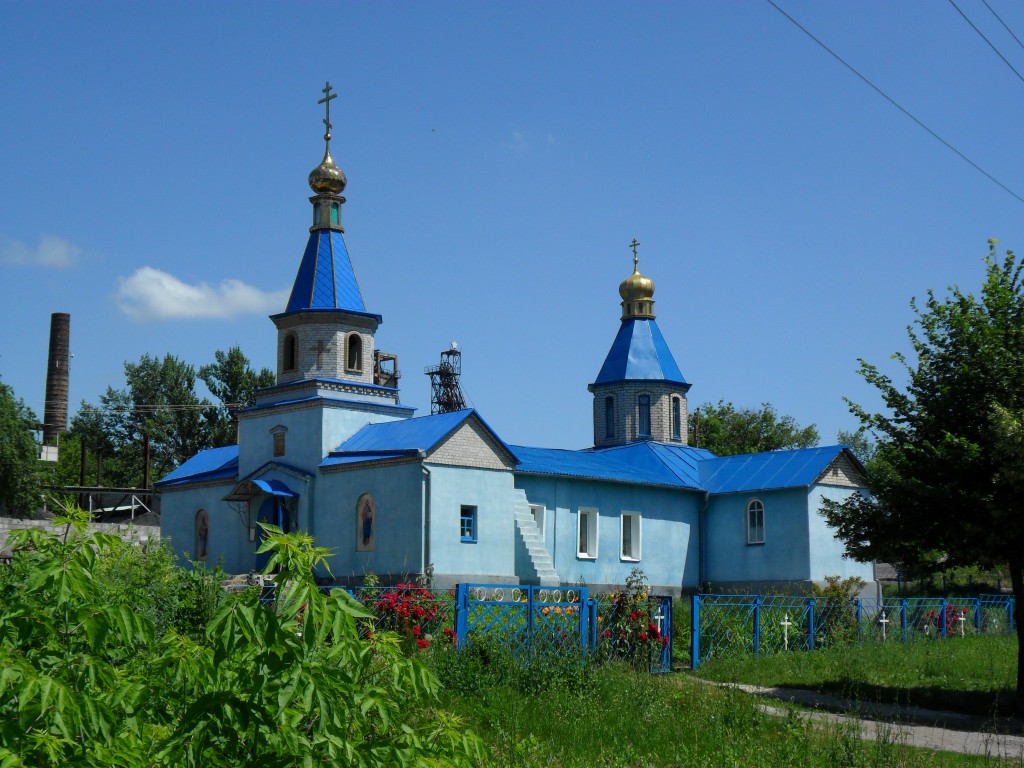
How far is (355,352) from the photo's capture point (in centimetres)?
2939

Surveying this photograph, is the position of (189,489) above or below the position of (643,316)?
below

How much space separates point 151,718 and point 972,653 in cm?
1627

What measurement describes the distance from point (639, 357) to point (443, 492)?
39.9 feet

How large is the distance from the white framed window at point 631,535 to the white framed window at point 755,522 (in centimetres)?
305

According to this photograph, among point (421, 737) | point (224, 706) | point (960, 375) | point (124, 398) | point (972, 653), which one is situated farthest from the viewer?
point (124, 398)

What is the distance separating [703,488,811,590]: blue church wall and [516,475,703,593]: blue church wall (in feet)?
1.73

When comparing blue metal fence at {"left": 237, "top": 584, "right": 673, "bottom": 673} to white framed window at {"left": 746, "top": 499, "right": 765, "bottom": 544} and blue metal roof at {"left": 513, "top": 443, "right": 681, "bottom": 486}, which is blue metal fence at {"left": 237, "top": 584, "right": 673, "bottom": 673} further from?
white framed window at {"left": 746, "top": 499, "right": 765, "bottom": 544}

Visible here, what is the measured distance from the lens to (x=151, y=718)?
5148 millimetres

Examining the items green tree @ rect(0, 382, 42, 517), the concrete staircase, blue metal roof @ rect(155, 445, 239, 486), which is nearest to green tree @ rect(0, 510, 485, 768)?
the concrete staircase

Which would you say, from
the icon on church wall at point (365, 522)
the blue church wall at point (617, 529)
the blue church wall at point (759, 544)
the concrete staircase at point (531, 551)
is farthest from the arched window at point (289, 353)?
the blue church wall at point (759, 544)

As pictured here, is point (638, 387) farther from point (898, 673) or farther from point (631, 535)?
point (898, 673)

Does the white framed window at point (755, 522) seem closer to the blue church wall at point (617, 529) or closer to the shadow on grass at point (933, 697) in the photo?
the blue church wall at point (617, 529)

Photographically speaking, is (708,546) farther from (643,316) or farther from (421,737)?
(421,737)

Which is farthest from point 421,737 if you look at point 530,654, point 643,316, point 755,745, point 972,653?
point 643,316
